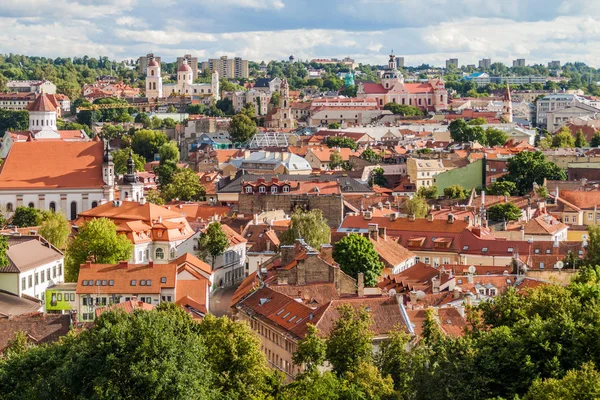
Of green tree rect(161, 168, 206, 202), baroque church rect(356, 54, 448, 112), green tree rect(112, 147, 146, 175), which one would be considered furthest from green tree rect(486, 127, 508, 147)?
baroque church rect(356, 54, 448, 112)

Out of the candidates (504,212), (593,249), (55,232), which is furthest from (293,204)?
(593,249)

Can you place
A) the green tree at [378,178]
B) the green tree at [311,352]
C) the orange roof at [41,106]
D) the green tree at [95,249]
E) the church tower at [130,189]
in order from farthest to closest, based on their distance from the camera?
the orange roof at [41,106] → the green tree at [378,178] → the church tower at [130,189] → the green tree at [95,249] → the green tree at [311,352]

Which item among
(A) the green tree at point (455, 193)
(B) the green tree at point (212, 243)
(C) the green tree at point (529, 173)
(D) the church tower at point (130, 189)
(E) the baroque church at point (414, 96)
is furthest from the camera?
(E) the baroque church at point (414, 96)

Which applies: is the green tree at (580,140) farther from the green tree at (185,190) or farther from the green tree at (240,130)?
the green tree at (185,190)

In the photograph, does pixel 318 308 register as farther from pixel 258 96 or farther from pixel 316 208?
pixel 258 96

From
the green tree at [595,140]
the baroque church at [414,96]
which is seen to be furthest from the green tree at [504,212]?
the baroque church at [414,96]

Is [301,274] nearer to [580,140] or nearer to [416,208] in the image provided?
[416,208]
